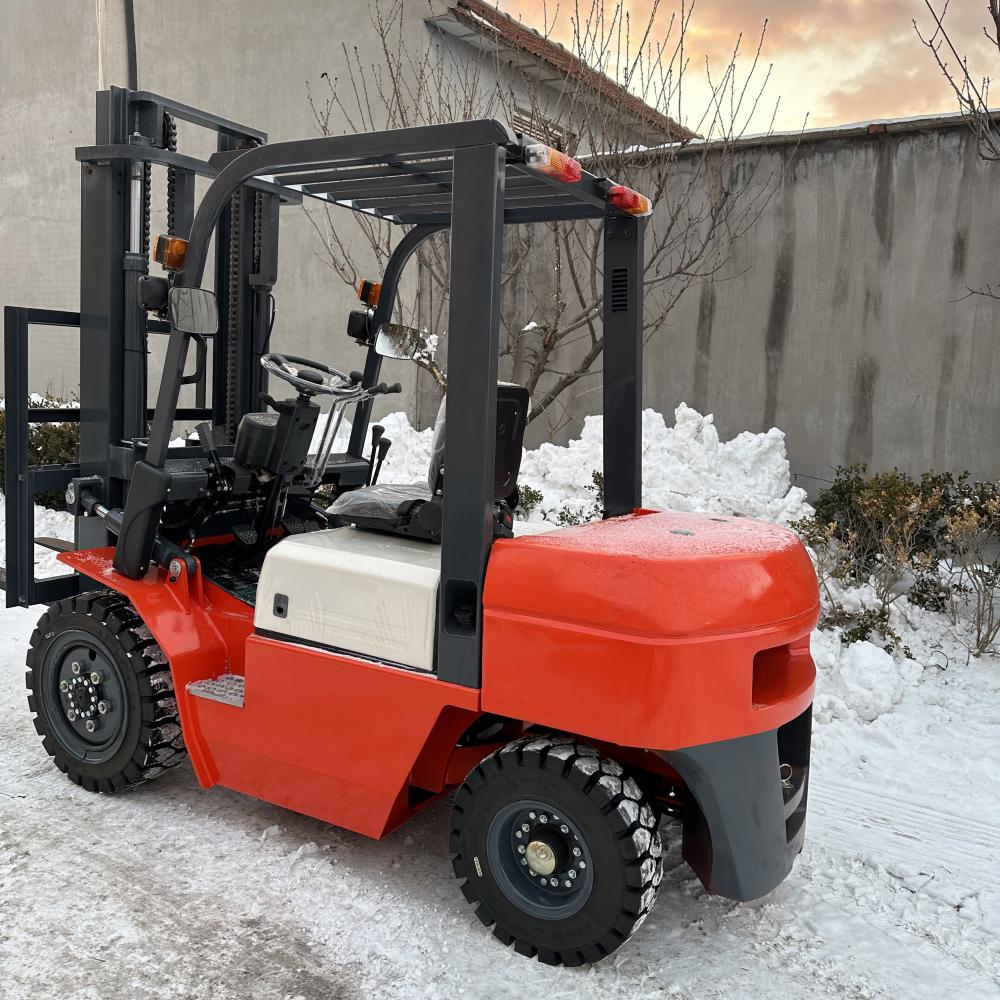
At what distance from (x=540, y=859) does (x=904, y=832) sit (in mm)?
1679

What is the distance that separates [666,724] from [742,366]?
6.18m

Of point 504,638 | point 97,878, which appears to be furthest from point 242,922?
point 504,638

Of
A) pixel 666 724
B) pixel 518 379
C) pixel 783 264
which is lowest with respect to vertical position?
pixel 666 724

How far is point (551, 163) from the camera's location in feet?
9.39

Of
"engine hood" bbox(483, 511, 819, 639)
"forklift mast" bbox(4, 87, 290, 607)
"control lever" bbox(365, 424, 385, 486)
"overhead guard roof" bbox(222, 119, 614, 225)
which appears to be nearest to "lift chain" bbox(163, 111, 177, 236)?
"forklift mast" bbox(4, 87, 290, 607)

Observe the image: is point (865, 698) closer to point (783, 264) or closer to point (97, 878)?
point (97, 878)

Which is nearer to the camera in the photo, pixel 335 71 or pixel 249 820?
pixel 249 820

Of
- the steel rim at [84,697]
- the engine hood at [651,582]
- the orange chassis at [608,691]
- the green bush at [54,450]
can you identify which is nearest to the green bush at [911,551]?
the orange chassis at [608,691]

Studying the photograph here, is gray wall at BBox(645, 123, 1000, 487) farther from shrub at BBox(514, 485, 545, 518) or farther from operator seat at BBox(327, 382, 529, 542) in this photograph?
operator seat at BBox(327, 382, 529, 542)

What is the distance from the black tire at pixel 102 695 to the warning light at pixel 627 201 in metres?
2.34

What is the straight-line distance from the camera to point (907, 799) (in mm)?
4062

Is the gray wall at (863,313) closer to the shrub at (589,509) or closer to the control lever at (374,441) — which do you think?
the shrub at (589,509)

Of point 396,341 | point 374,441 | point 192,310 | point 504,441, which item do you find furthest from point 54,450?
point 504,441

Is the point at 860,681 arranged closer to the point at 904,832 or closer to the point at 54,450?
the point at 904,832
